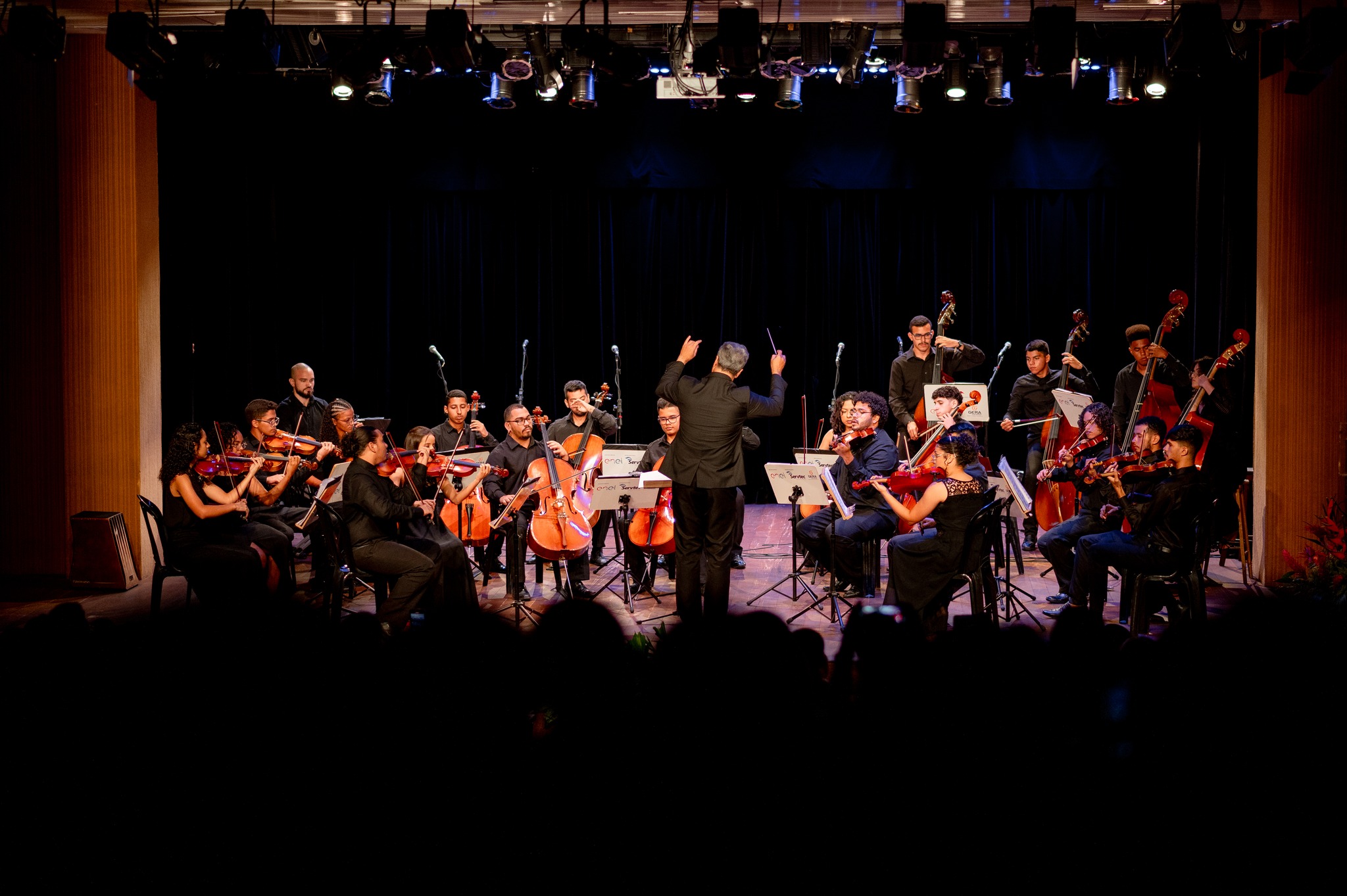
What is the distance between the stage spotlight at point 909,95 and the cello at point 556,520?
134 inches

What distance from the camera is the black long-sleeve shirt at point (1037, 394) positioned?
7.99 metres

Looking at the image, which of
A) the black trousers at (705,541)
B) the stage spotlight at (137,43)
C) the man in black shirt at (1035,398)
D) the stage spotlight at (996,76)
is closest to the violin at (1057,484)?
the man in black shirt at (1035,398)

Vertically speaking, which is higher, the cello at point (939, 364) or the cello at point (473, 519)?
the cello at point (939, 364)

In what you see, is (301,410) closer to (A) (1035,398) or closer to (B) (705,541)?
(B) (705,541)

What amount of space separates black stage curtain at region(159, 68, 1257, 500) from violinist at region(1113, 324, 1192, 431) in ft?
8.05

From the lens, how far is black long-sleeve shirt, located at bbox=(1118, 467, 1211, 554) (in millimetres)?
5172

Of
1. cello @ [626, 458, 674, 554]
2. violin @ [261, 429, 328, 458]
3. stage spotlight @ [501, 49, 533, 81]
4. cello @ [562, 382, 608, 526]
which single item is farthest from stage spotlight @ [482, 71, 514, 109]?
cello @ [626, 458, 674, 554]

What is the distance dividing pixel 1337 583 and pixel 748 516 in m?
5.12

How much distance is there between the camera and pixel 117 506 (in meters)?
7.11

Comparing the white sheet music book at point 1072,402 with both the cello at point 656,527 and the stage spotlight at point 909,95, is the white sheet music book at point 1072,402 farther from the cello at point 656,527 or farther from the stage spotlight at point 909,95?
the cello at point 656,527

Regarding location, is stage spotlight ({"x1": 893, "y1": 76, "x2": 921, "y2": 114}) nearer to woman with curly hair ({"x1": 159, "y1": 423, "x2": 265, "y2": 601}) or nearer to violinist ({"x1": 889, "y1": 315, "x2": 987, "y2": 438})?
violinist ({"x1": 889, "y1": 315, "x2": 987, "y2": 438})

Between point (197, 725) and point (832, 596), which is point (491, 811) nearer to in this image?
point (197, 725)

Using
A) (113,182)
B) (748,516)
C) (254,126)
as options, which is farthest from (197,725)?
(254,126)

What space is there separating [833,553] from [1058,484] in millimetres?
1960
